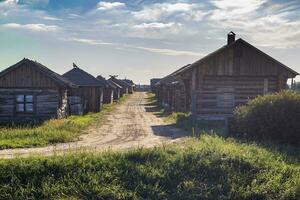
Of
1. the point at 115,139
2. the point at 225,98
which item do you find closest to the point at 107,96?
the point at 225,98

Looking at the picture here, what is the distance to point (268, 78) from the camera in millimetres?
28422

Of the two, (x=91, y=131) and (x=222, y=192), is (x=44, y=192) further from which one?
(x=91, y=131)

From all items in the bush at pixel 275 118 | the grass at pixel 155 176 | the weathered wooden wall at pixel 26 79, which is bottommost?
the grass at pixel 155 176

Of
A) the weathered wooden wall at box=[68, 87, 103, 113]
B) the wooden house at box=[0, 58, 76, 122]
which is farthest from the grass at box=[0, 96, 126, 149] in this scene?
the weathered wooden wall at box=[68, 87, 103, 113]

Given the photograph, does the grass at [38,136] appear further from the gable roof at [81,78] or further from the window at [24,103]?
the gable roof at [81,78]

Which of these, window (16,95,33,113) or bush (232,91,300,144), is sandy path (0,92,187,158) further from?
window (16,95,33,113)

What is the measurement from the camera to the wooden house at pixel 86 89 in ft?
120

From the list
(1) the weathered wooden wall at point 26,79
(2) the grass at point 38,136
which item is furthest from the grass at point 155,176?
(1) the weathered wooden wall at point 26,79

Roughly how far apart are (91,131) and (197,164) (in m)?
11.2

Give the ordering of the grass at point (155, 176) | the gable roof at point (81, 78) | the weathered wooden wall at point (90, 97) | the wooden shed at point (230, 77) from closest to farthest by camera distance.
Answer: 1. the grass at point (155, 176)
2. the wooden shed at point (230, 77)
3. the gable roof at point (81, 78)
4. the weathered wooden wall at point (90, 97)

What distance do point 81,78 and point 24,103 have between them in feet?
33.8

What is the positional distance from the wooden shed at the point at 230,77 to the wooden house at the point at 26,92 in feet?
29.8

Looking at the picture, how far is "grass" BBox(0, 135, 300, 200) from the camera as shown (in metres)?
11.6

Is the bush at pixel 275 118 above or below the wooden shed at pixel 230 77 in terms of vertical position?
below
